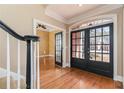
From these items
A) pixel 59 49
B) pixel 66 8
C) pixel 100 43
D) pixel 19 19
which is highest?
pixel 66 8

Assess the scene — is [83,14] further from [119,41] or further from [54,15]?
[119,41]

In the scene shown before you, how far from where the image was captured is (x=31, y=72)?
130cm

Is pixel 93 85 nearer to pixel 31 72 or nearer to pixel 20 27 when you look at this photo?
pixel 31 72

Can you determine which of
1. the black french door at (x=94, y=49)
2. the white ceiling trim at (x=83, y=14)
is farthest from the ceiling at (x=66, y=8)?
the black french door at (x=94, y=49)

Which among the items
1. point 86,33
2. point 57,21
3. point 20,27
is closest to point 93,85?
point 86,33

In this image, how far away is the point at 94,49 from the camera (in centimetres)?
387

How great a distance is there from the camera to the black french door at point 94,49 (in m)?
3.42

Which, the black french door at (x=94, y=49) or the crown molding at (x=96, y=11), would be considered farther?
the black french door at (x=94, y=49)

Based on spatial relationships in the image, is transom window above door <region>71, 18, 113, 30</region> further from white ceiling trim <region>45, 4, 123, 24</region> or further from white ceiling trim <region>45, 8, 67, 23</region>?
white ceiling trim <region>45, 8, 67, 23</region>

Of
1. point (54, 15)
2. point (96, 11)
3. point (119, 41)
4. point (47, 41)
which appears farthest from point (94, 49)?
point (47, 41)

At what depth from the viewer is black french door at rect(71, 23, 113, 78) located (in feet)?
11.2

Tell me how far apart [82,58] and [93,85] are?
68.9 inches

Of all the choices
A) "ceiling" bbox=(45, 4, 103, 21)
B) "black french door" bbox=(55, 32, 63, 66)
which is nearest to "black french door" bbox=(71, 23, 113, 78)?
"black french door" bbox=(55, 32, 63, 66)

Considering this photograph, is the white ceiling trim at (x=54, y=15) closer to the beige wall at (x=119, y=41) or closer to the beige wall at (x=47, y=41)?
the beige wall at (x=119, y=41)
